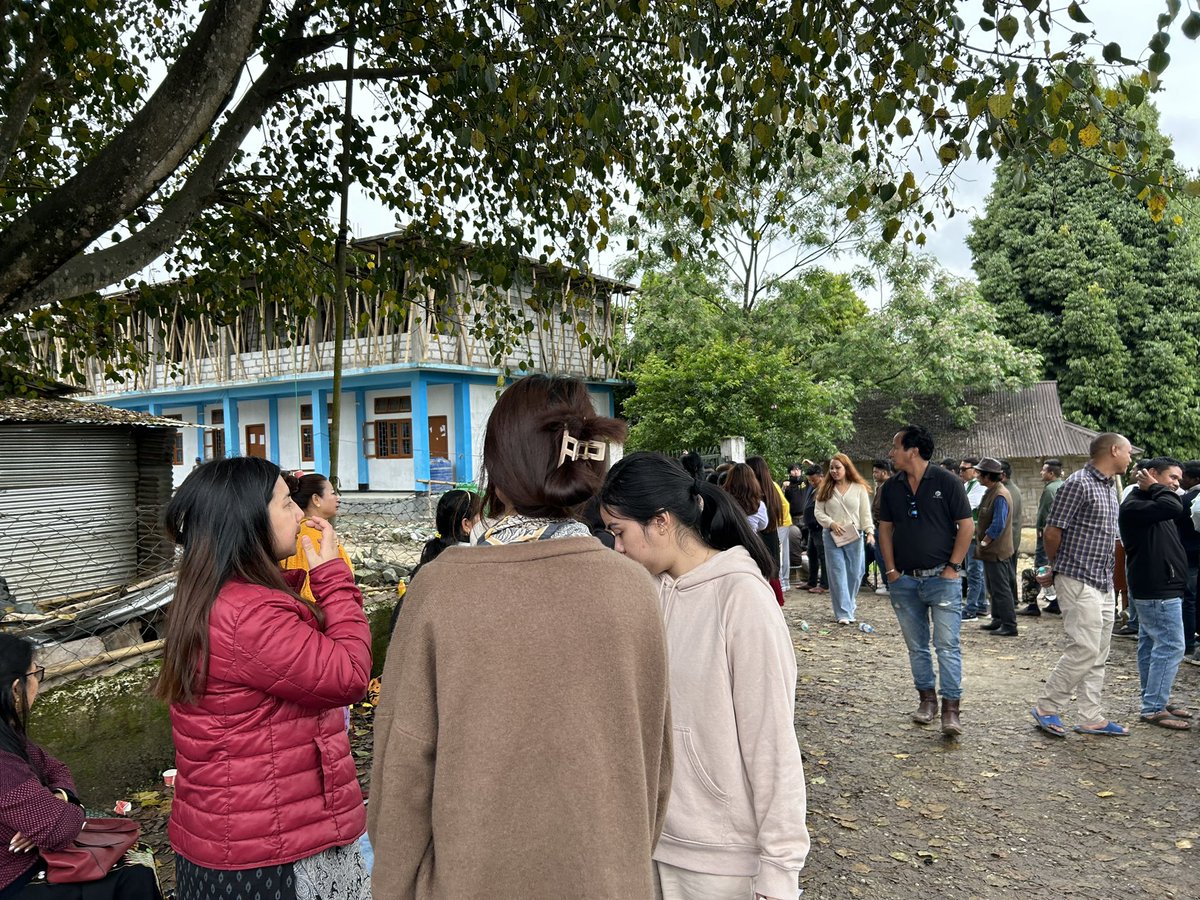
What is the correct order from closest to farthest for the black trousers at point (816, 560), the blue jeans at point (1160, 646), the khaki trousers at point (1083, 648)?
the khaki trousers at point (1083, 648), the blue jeans at point (1160, 646), the black trousers at point (816, 560)

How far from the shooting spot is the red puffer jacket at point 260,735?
83.1 inches

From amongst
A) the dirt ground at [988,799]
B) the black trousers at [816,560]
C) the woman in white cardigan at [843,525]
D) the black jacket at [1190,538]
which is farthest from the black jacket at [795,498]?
the black jacket at [1190,538]

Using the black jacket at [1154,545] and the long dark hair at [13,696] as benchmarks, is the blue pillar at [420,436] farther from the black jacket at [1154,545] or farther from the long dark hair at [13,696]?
the long dark hair at [13,696]

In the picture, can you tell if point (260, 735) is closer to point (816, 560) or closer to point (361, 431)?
point (816, 560)

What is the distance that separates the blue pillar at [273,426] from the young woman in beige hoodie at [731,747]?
26.8 m

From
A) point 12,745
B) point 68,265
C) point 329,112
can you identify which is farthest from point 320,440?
point 12,745

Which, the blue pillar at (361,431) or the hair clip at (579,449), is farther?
the blue pillar at (361,431)

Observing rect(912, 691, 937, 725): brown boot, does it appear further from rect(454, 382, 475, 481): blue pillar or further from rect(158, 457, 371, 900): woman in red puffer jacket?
rect(454, 382, 475, 481): blue pillar

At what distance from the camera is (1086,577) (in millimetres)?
5598

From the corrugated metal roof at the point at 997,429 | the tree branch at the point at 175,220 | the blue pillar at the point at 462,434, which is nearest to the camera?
the tree branch at the point at 175,220

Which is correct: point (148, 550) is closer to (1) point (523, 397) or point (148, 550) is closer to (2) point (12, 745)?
(2) point (12, 745)

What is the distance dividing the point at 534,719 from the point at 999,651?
317 inches

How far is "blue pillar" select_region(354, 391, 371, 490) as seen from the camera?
83.8 ft

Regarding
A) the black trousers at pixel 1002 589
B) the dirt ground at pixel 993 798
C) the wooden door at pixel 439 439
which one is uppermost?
the wooden door at pixel 439 439
